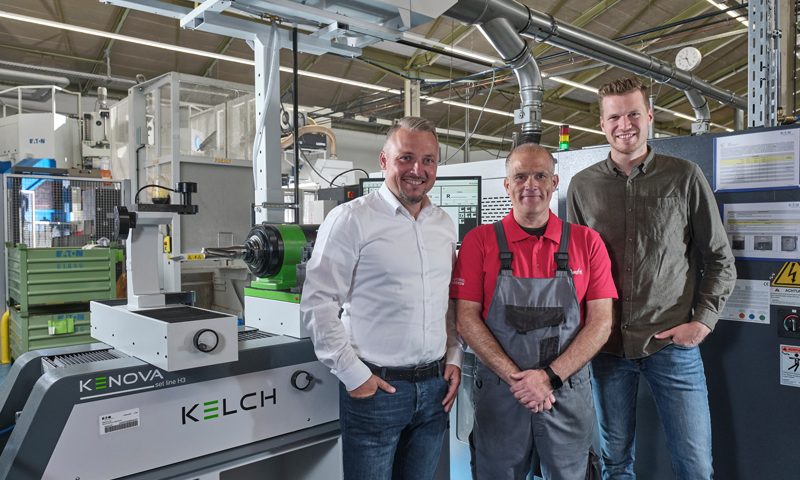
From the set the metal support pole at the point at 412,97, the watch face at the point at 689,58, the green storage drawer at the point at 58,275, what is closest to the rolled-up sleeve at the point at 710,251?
the watch face at the point at 689,58

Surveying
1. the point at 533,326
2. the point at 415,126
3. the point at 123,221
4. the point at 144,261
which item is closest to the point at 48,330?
the point at 144,261

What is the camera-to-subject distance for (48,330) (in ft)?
14.9

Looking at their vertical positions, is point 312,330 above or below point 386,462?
above

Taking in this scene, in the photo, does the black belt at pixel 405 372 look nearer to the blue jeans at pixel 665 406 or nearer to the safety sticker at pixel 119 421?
the safety sticker at pixel 119 421

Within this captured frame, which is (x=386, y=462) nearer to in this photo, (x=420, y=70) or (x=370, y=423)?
(x=370, y=423)

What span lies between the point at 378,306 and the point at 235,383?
49 cm

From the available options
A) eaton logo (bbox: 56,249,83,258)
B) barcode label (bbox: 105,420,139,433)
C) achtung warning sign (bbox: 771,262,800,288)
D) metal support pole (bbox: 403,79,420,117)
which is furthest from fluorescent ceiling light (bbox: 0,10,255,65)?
achtung warning sign (bbox: 771,262,800,288)

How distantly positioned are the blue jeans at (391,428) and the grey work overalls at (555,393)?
0.60 ft

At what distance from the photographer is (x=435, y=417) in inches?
61.1

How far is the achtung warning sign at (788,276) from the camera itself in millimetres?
1968

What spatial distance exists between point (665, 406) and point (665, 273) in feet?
1.45

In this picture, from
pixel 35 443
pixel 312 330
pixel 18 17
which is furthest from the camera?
pixel 18 17

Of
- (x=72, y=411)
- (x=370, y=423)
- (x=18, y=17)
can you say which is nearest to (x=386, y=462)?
(x=370, y=423)

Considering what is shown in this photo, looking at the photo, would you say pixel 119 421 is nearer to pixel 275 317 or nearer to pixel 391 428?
pixel 275 317
